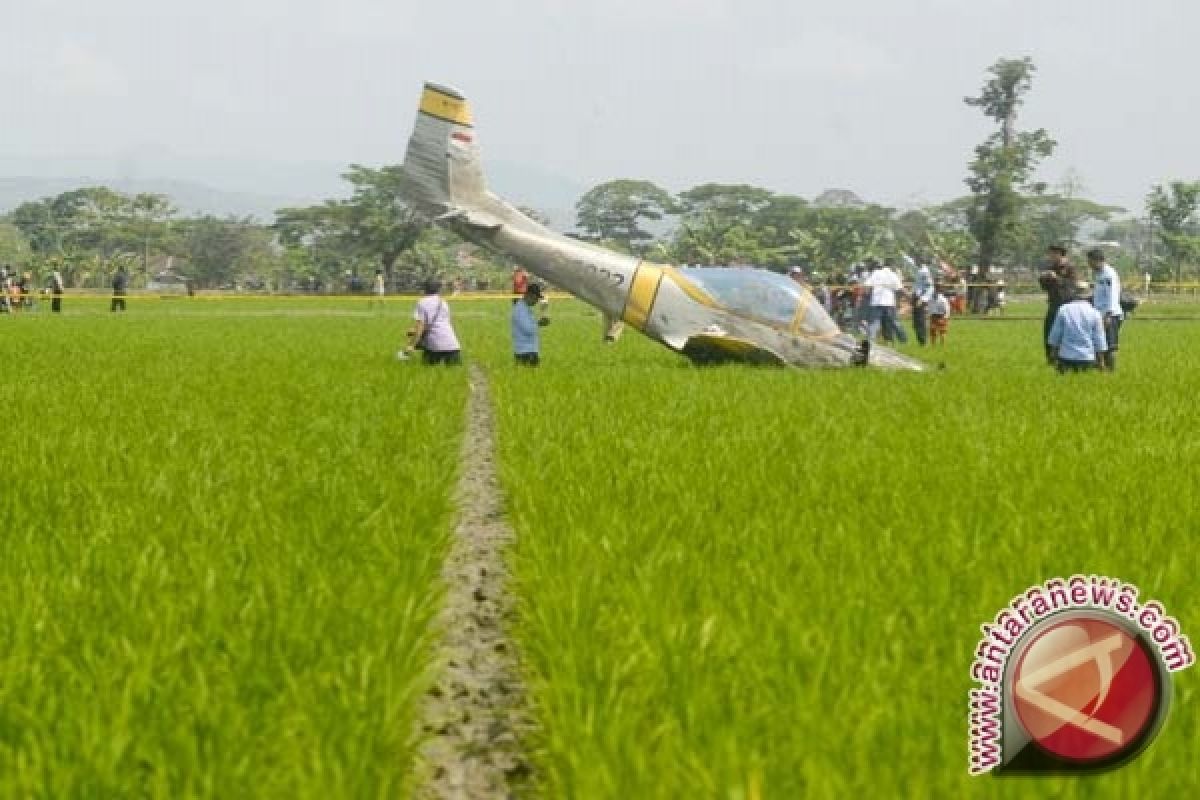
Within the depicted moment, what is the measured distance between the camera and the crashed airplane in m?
13.3

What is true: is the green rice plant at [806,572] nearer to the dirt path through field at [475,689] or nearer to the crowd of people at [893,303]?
the dirt path through field at [475,689]

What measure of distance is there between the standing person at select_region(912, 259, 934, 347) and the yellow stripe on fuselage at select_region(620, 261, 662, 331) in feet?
30.7

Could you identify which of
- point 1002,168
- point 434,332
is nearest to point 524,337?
point 434,332

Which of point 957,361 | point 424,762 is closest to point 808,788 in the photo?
point 424,762

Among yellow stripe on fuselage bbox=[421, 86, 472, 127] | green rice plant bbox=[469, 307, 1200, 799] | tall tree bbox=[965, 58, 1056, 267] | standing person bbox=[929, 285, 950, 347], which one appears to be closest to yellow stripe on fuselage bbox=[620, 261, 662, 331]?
yellow stripe on fuselage bbox=[421, 86, 472, 127]

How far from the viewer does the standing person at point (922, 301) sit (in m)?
21.9

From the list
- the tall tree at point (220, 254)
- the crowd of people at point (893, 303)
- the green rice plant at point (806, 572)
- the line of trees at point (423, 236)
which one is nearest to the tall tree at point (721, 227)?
the line of trees at point (423, 236)

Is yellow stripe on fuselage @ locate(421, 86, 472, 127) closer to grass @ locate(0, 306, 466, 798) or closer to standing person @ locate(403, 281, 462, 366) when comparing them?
standing person @ locate(403, 281, 462, 366)

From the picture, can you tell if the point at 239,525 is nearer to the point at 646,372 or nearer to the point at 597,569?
the point at 597,569

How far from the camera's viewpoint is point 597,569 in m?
3.42

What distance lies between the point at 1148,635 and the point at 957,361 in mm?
15108
